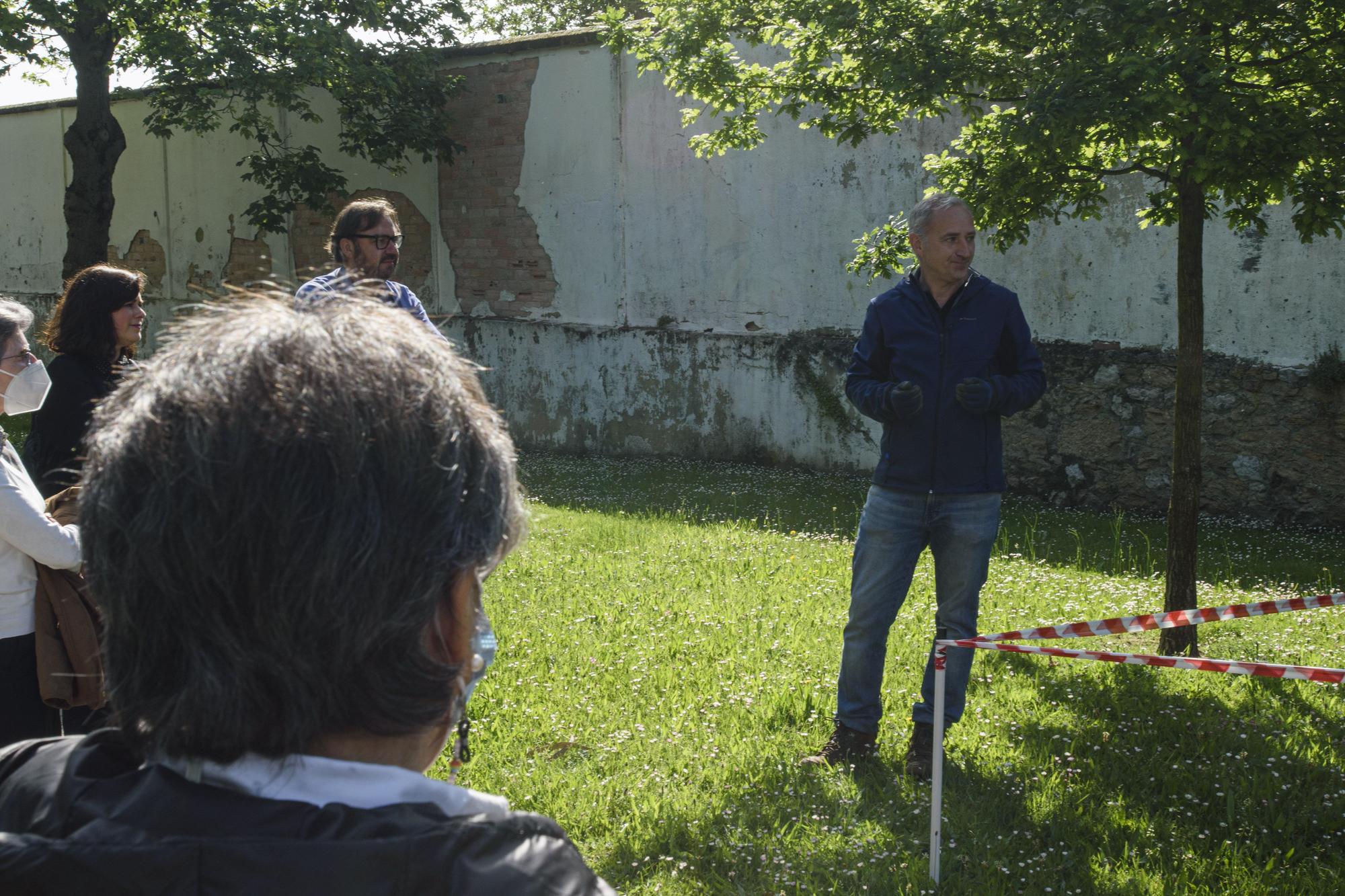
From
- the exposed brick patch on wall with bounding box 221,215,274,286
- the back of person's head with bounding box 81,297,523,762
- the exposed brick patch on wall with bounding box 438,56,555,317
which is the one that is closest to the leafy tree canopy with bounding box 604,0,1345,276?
the back of person's head with bounding box 81,297,523,762

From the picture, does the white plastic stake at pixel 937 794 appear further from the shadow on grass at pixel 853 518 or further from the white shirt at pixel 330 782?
the shadow on grass at pixel 853 518

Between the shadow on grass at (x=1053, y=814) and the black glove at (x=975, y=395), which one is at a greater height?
the black glove at (x=975, y=395)

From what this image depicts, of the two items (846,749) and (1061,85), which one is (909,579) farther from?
(1061,85)

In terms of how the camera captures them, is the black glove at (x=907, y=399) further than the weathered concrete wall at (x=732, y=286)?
No

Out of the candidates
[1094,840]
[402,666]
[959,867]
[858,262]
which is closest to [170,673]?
[402,666]

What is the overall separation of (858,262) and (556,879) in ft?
18.7

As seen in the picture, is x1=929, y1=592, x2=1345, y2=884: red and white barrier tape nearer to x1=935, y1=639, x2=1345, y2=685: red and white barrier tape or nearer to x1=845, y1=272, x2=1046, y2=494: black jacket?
x1=935, y1=639, x2=1345, y2=685: red and white barrier tape

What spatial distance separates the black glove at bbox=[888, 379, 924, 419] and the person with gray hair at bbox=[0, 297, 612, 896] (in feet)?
10.4

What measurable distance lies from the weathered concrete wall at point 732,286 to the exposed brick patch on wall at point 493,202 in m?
0.03

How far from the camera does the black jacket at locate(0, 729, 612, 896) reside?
3.38 ft

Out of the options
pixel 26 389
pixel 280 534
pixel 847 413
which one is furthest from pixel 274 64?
pixel 280 534

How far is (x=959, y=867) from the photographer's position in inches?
142

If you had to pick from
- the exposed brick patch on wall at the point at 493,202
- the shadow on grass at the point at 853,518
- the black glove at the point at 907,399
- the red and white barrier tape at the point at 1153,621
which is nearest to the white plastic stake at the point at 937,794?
the red and white barrier tape at the point at 1153,621

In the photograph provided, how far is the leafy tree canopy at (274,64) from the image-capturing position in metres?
13.6
